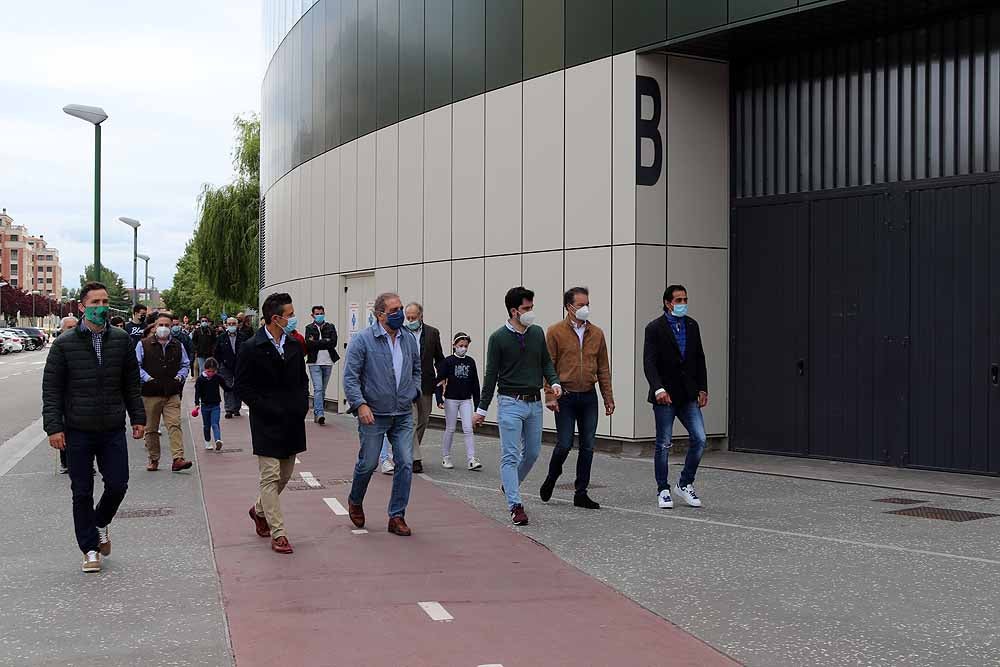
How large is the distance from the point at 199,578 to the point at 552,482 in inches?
146

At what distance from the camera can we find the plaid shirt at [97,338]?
287 inches

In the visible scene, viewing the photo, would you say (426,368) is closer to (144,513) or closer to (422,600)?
(144,513)

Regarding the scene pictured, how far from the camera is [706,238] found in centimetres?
1383

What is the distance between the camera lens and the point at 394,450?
27.5 feet

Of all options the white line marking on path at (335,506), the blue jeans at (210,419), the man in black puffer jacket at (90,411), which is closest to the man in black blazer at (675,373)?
the white line marking on path at (335,506)

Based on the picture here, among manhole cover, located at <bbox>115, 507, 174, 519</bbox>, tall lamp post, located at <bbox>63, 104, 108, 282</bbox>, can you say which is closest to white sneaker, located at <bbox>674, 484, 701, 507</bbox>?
manhole cover, located at <bbox>115, 507, 174, 519</bbox>

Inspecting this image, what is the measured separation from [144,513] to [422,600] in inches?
160

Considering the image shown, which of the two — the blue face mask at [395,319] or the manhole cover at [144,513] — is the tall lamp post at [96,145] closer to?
the manhole cover at [144,513]

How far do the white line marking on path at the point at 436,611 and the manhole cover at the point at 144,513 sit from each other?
13.0 feet

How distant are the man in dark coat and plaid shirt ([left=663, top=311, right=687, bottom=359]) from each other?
3401 mm

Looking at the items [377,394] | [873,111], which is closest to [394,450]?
[377,394]

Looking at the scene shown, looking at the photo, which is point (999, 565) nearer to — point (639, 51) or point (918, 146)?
point (918, 146)

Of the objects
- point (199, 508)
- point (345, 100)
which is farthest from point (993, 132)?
point (345, 100)

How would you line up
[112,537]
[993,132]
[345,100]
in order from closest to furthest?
1. [112,537]
2. [993,132]
3. [345,100]
